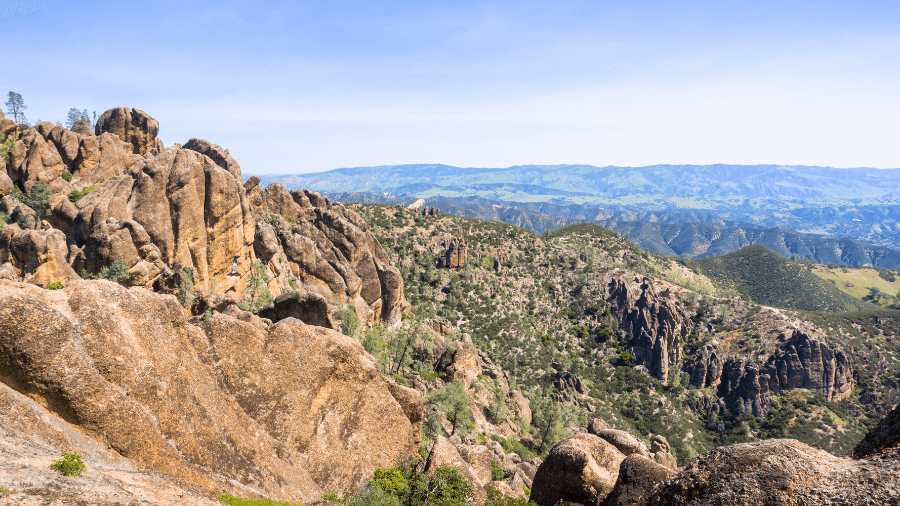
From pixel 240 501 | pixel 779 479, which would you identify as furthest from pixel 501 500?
pixel 779 479

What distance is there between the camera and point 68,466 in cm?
1548

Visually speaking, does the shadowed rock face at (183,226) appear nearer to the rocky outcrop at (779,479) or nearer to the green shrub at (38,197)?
the green shrub at (38,197)

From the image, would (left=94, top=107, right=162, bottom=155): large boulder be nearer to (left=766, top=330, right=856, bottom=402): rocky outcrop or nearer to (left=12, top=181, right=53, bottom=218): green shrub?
(left=12, top=181, right=53, bottom=218): green shrub

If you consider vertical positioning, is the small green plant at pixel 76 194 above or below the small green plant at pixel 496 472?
above

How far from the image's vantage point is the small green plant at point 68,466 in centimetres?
1539

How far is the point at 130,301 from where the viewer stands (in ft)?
79.7

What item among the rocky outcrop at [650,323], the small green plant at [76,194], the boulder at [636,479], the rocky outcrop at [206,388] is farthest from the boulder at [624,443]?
the rocky outcrop at [650,323]

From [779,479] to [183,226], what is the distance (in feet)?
244

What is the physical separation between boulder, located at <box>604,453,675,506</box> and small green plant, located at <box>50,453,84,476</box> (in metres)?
26.0

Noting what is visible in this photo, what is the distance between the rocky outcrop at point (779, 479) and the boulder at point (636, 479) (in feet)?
25.6

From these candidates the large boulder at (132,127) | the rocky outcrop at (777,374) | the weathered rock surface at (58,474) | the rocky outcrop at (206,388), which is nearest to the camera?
the weathered rock surface at (58,474)

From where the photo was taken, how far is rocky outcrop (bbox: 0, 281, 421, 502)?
19875 mm

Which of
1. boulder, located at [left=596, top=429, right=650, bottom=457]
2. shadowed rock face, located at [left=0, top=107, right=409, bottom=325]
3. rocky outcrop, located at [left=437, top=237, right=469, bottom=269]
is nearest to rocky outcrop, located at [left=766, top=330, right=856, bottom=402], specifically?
rocky outcrop, located at [left=437, top=237, right=469, bottom=269]

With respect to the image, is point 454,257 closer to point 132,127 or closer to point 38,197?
point 132,127
